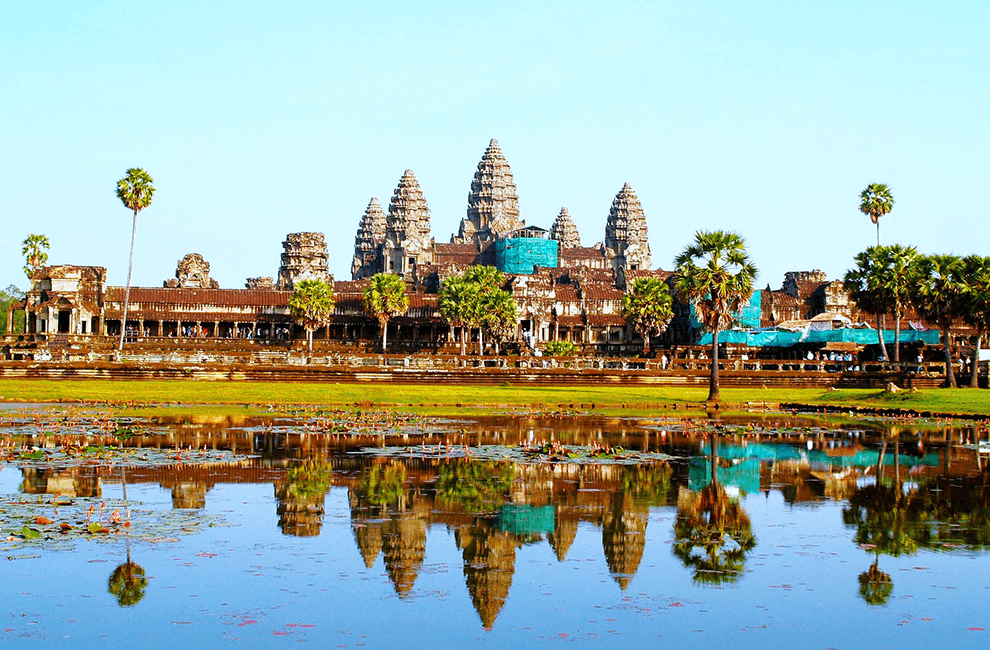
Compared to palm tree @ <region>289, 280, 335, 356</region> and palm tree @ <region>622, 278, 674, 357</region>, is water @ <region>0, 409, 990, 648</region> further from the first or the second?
palm tree @ <region>289, 280, 335, 356</region>

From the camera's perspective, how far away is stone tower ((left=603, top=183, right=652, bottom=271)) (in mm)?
167875

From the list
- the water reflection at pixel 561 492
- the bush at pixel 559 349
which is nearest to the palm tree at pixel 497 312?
the bush at pixel 559 349

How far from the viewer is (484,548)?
55.3ft

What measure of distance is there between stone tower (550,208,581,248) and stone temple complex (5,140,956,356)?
3.67ft

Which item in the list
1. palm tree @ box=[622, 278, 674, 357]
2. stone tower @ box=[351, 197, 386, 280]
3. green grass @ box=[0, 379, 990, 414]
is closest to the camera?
green grass @ box=[0, 379, 990, 414]

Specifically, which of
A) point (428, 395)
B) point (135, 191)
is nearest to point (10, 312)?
point (135, 191)

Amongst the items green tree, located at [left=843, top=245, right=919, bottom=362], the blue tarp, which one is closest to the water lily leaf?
green tree, located at [left=843, top=245, right=919, bottom=362]

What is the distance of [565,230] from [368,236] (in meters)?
29.8

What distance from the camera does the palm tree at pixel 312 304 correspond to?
101812 mm

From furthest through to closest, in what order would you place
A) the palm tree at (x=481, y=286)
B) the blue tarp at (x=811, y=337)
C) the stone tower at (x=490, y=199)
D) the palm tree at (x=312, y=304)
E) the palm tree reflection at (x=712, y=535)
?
the stone tower at (x=490, y=199) → the palm tree at (x=312, y=304) → the palm tree at (x=481, y=286) → the blue tarp at (x=811, y=337) → the palm tree reflection at (x=712, y=535)

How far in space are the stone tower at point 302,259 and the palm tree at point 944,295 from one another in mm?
83605

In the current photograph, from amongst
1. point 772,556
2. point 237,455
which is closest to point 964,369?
point 237,455

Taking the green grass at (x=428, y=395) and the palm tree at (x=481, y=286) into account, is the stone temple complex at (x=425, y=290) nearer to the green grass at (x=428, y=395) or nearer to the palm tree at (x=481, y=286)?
the palm tree at (x=481, y=286)

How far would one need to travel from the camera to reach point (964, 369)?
75.0 m
